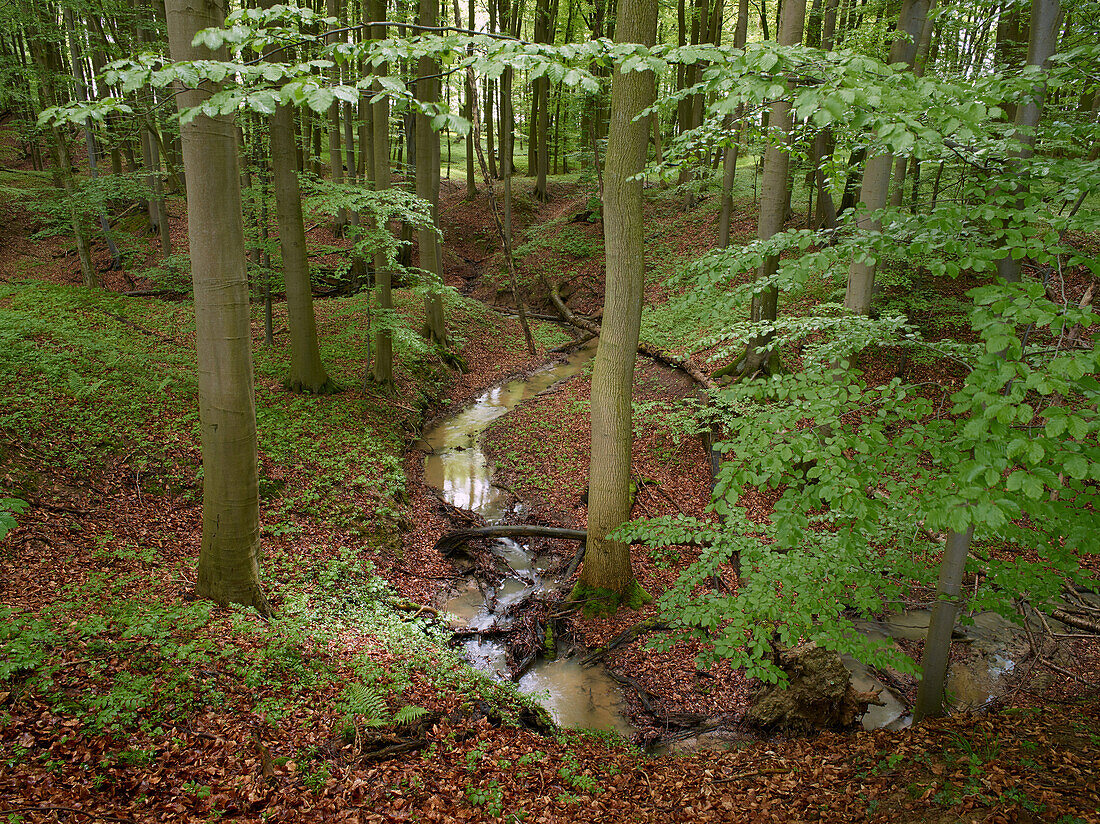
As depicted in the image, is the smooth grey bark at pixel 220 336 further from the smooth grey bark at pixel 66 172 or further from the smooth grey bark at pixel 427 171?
the smooth grey bark at pixel 66 172

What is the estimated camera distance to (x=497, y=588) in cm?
831

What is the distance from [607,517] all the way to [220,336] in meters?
4.86

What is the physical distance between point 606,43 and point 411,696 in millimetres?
5412

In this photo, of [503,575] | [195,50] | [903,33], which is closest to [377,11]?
[195,50]

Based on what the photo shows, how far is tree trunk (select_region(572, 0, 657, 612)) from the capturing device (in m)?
6.20

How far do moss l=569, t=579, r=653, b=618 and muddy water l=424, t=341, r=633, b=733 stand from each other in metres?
0.72

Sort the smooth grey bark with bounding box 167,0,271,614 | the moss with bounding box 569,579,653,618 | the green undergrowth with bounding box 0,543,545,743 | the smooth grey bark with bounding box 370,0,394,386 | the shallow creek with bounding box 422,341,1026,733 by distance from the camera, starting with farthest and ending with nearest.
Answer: the smooth grey bark with bounding box 370,0,394,386, the moss with bounding box 569,579,653,618, the shallow creek with bounding box 422,341,1026,733, the smooth grey bark with bounding box 167,0,271,614, the green undergrowth with bounding box 0,543,545,743

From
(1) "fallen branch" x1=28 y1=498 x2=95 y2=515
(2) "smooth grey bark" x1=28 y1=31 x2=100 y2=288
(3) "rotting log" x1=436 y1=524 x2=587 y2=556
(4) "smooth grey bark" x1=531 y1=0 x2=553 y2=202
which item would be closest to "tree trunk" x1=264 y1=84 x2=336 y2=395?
(3) "rotting log" x1=436 y1=524 x2=587 y2=556

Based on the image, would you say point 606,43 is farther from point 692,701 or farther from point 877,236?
point 692,701

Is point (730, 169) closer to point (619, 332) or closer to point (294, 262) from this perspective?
point (619, 332)

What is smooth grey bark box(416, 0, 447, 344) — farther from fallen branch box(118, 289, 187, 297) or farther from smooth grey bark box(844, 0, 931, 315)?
smooth grey bark box(844, 0, 931, 315)

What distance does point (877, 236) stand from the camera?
3568 millimetres

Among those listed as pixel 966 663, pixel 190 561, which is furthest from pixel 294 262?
pixel 966 663

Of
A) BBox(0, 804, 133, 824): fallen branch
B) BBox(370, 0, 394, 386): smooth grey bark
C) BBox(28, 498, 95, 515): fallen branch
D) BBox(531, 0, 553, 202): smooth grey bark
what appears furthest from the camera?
BBox(531, 0, 553, 202): smooth grey bark
